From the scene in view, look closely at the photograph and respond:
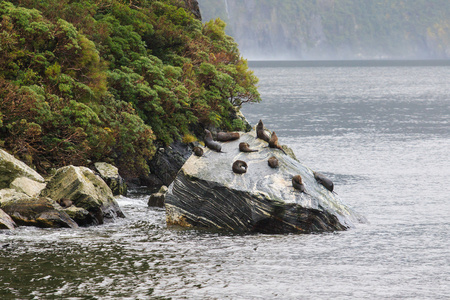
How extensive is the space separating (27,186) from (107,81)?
40.9 ft

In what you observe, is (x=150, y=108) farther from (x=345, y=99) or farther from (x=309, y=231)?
(x=345, y=99)

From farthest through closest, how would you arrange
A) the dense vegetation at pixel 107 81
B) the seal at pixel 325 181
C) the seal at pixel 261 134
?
the dense vegetation at pixel 107 81
the seal at pixel 261 134
the seal at pixel 325 181

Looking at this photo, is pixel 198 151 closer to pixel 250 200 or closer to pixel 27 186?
pixel 250 200

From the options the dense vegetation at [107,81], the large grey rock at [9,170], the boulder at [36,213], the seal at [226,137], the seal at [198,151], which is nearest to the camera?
the boulder at [36,213]

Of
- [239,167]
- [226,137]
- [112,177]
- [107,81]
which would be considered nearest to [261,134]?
[226,137]

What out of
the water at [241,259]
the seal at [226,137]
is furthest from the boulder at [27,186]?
the seal at [226,137]

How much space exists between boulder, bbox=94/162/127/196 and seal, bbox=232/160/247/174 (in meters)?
8.46

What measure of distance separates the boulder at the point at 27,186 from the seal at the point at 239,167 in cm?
823

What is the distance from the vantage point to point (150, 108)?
37938mm

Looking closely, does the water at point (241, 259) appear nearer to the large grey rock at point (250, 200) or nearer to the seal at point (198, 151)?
the large grey rock at point (250, 200)

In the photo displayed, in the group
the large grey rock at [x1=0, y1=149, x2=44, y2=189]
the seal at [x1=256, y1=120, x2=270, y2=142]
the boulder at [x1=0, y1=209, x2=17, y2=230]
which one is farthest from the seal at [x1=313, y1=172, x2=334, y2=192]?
the boulder at [x1=0, y1=209, x2=17, y2=230]

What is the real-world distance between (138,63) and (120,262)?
21343 mm

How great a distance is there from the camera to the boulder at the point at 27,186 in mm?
25109

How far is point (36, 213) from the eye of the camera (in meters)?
23.8
